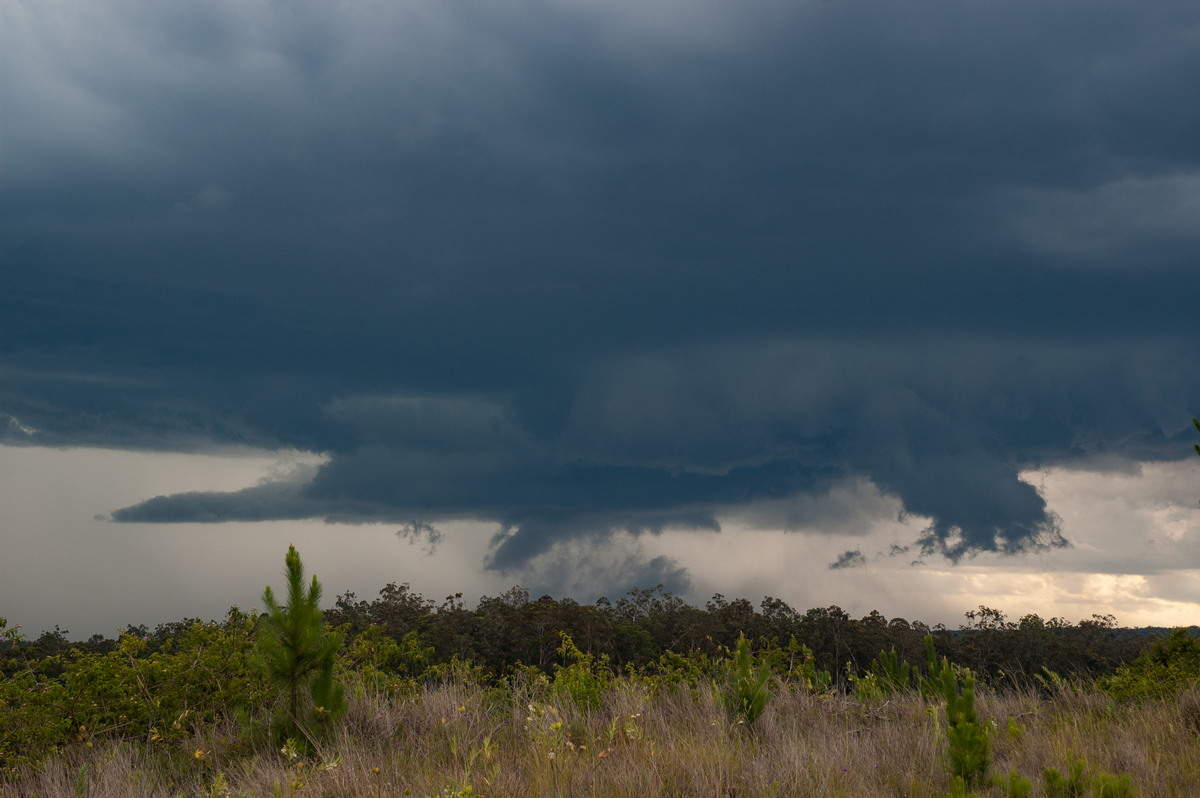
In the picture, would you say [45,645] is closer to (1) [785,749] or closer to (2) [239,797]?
(2) [239,797]

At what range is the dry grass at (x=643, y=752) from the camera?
697cm

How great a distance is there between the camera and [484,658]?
23.2 metres

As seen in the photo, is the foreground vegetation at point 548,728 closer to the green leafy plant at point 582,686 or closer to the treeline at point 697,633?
the green leafy plant at point 582,686

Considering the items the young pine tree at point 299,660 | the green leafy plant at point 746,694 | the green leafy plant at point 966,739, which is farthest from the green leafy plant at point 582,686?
the green leafy plant at point 966,739

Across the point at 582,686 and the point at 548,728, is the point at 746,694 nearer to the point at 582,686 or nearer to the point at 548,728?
the point at 582,686

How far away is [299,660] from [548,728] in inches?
111

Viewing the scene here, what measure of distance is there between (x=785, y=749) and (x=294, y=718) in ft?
16.5

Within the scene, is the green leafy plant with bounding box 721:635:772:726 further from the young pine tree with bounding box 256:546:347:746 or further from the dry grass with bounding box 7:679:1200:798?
the young pine tree with bounding box 256:546:347:746

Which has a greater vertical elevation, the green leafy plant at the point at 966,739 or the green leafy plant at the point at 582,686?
the green leafy plant at the point at 966,739

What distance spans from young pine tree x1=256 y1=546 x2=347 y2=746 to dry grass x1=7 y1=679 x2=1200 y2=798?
33 cm

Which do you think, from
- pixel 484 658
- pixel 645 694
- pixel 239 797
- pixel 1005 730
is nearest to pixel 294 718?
pixel 239 797

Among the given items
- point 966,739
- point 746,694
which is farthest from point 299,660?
point 966,739

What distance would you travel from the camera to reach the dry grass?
22.9 feet

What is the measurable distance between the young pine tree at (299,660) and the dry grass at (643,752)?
1.08 ft
